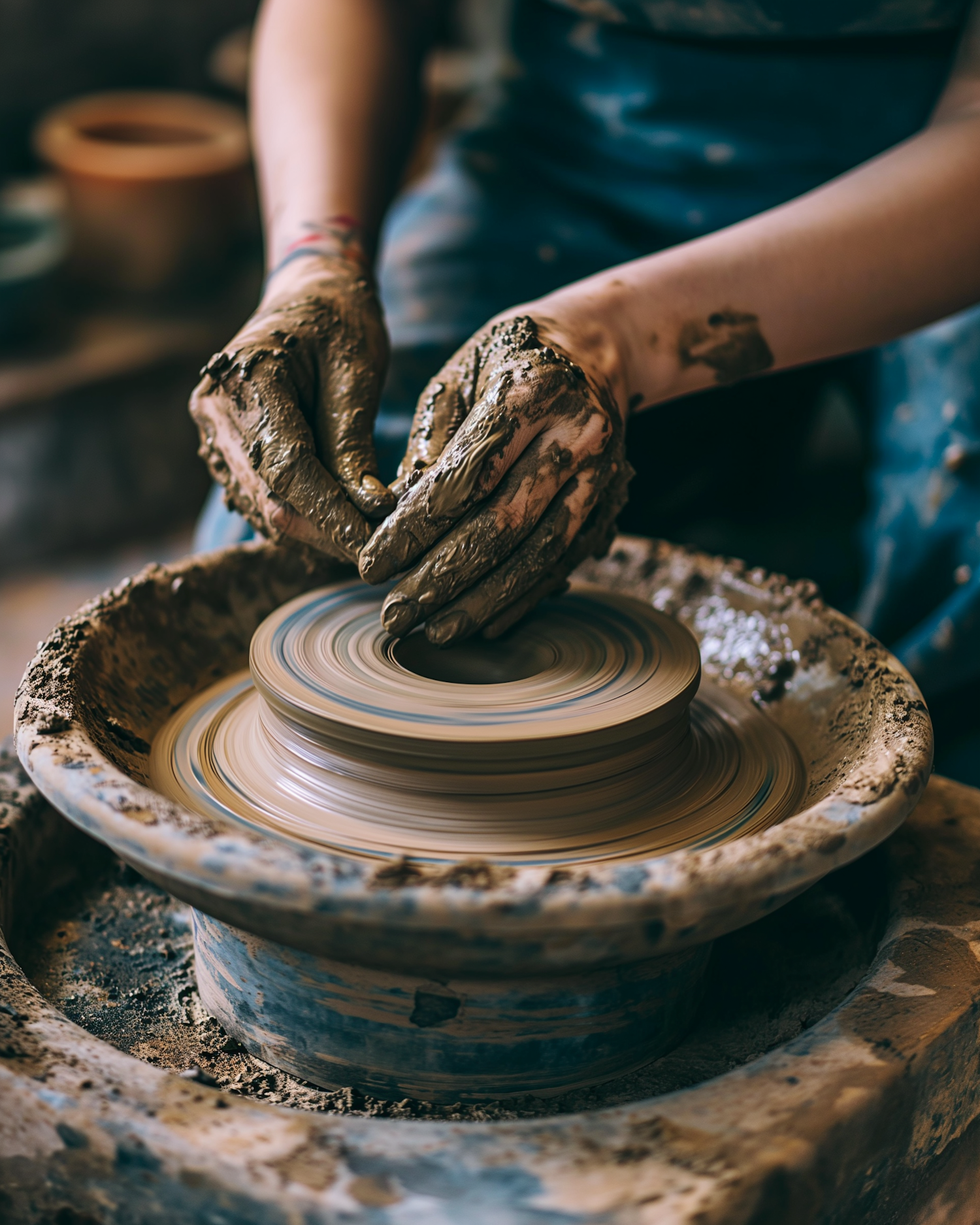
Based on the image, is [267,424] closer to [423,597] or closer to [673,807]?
[423,597]

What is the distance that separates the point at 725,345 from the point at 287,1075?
1.02 m

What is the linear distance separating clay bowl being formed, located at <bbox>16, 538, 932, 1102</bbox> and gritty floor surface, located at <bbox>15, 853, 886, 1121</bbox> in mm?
22

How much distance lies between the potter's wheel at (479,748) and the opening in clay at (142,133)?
371 centimetres

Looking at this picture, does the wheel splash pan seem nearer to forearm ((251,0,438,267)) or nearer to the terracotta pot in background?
forearm ((251,0,438,267))

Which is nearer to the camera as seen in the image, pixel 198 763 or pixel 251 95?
pixel 198 763

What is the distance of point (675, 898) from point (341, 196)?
1329 mm

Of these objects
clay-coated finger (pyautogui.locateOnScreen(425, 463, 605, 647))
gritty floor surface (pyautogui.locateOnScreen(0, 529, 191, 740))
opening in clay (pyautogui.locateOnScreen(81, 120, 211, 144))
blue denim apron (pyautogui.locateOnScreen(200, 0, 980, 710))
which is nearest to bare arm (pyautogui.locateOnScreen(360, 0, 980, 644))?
clay-coated finger (pyautogui.locateOnScreen(425, 463, 605, 647))

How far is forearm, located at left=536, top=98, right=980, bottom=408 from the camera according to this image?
57.7 inches

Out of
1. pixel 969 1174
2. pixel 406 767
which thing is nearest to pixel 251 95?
pixel 406 767

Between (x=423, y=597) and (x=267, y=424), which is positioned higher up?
(x=267, y=424)

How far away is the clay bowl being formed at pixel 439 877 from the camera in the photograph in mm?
917

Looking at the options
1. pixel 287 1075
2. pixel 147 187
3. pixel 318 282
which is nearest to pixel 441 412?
pixel 318 282

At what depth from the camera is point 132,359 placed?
A: 4.02 metres

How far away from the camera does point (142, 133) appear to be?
4520mm
